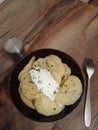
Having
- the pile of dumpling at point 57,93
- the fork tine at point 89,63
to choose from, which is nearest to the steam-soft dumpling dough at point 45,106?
the pile of dumpling at point 57,93

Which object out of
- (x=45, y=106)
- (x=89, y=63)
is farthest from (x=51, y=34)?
(x=45, y=106)

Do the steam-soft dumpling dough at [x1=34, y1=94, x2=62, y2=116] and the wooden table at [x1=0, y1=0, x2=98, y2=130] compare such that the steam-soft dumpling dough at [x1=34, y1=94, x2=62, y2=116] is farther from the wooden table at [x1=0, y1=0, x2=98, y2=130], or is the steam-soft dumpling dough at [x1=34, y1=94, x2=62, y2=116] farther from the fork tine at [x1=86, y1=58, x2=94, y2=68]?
the fork tine at [x1=86, y1=58, x2=94, y2=68]

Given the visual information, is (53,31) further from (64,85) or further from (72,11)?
(64,85)

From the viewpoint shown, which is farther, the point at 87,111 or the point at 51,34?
the point at 51,34

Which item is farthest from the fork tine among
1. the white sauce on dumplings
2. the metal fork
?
the white sauce on dumplings

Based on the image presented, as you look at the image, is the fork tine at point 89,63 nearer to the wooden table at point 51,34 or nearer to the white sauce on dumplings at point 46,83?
the wooden table at point 51,34

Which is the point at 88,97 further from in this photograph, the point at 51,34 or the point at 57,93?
the point at 51,34
